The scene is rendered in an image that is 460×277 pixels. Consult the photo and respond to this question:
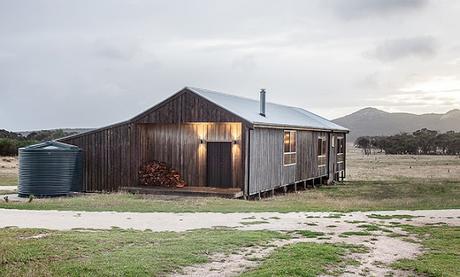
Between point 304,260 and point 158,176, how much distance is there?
1379 centimetres

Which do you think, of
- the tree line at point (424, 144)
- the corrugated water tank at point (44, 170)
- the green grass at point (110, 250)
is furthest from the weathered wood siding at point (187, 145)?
the tree line at point (424, 144)

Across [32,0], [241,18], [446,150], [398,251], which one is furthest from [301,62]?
[446,150]

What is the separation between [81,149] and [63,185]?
2330 millimetres

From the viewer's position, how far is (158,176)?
2095 centimetres

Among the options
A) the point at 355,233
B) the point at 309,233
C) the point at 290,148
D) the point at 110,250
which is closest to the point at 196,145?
the point at 290,148

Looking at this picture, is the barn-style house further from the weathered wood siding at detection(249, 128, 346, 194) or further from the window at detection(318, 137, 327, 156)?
the window at detection(318, 137, 327, 156)

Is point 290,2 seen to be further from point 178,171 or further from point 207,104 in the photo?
point 178,171

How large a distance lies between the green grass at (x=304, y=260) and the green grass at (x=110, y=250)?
899 mm

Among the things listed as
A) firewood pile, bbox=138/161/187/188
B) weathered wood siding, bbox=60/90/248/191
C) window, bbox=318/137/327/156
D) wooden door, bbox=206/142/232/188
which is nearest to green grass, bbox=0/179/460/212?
wooden door, bbox=206/142/232/188

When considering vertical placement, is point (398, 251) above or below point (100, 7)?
below

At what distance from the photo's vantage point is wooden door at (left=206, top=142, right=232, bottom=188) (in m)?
20.7

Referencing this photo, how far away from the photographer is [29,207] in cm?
1531

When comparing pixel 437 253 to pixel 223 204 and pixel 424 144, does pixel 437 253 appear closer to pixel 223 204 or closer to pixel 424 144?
pixel 223 204

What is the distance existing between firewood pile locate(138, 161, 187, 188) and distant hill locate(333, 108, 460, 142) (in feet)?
386
